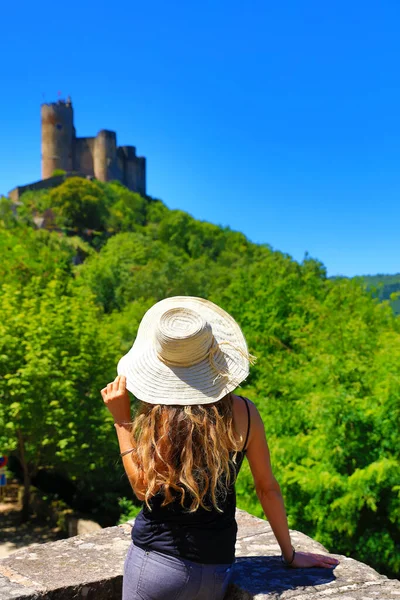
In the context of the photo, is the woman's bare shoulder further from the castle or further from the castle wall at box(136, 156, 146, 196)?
the castle wall at box(136, 156, 146, 196)

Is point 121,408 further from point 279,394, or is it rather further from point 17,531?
point 279,394

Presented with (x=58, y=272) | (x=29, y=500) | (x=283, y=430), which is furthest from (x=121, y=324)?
(x=283, y=430)

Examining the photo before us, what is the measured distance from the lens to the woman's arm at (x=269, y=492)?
2.37m

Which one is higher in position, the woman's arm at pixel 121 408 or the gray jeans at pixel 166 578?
the woman's arm at pixel 121 408

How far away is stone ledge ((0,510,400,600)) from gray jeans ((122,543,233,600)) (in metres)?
0.29

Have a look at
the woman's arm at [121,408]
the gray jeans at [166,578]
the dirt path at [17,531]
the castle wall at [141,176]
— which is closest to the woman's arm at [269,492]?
the gray jeans at [166,578]

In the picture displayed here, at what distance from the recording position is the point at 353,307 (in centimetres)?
2125

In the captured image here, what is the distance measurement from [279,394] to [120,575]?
1342cm

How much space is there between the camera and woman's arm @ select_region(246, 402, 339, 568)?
A: 7.79 ft

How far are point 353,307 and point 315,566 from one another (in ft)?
63.1

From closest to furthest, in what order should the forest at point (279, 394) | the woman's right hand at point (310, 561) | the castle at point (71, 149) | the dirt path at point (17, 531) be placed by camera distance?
the woman's right hand at point (310, 561) < the forest at point (279, 394) < the dirt path at point (17, 531) < the castle at point (71, 149)

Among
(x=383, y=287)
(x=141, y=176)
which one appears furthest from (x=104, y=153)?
(x=383, y=287)

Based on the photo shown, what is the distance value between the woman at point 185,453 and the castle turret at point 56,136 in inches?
2747

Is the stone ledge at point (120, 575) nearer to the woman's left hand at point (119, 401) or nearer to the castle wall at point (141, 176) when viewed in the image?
the woman's left hand at point (119, 401)
